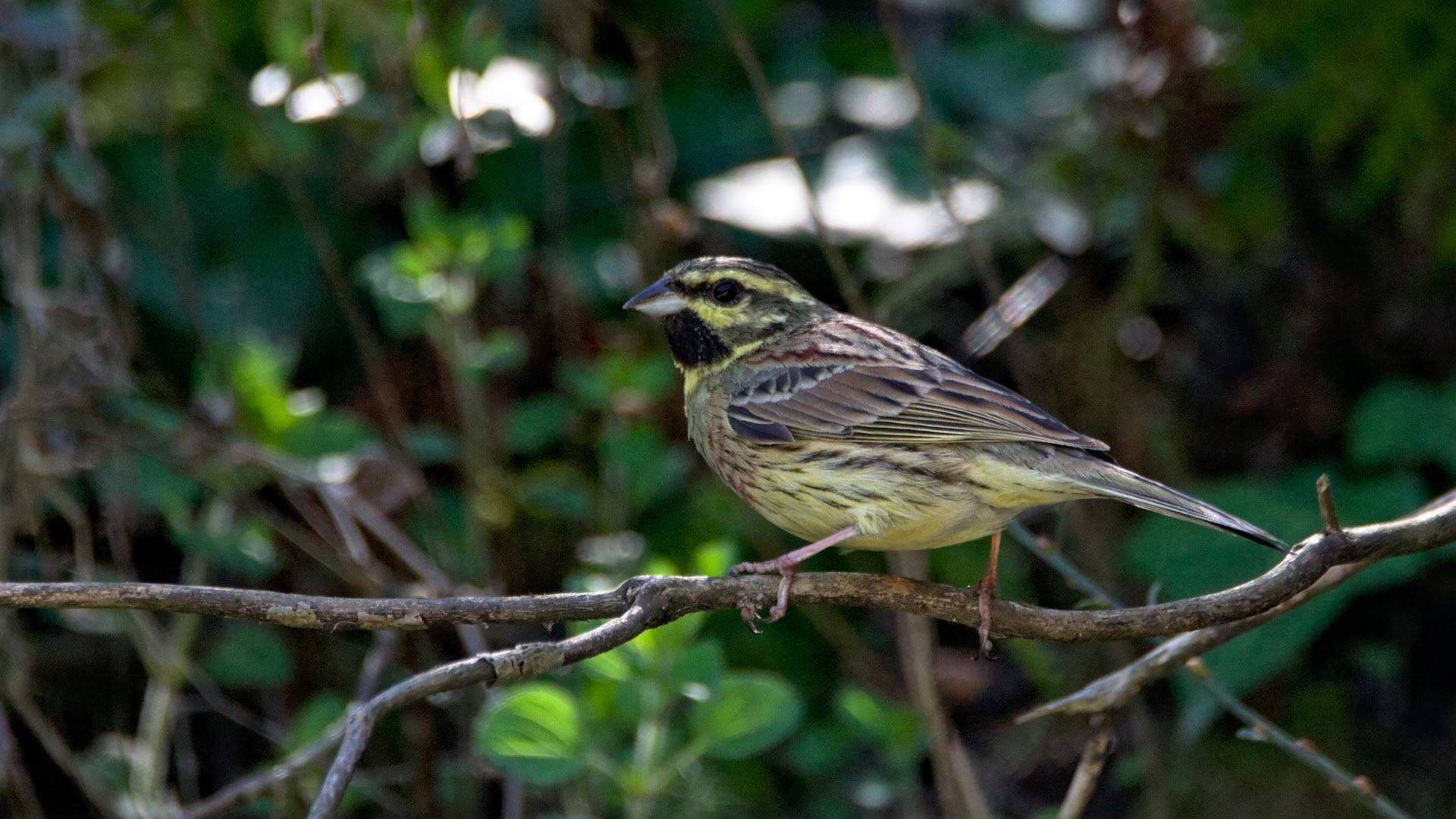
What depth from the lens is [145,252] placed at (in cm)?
543

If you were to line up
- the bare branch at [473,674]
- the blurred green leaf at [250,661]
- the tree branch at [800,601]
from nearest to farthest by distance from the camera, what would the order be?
1. the bare branch at [473,674]
2. the tree branch at [800,601]
3. the blurred green leaf at [250,661]

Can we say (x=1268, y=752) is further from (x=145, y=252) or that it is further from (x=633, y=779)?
(x=145, y=252)

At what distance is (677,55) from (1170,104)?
197 cm

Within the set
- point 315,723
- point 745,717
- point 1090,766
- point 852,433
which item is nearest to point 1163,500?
point 1090,766

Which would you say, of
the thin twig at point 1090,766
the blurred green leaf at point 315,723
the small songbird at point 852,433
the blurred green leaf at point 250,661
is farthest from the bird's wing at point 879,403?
the blurred green leaf at point 250,661

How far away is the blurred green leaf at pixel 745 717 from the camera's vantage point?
3.54 metres

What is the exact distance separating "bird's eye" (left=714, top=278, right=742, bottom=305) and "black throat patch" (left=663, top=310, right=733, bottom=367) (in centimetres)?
8

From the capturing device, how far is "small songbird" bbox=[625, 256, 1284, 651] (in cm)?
334

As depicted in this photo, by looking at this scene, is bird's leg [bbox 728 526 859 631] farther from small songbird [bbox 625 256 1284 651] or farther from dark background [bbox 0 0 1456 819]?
dark background [bbox 0 0 1456 819]

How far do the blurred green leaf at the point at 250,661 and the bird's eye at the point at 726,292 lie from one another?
6.24 feet

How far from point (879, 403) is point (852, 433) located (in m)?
0.15

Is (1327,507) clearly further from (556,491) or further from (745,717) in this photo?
(556,491)

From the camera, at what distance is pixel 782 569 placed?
3160 millimetres

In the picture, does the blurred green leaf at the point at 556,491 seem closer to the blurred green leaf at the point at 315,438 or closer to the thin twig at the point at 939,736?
the blurred green leaf at the point at 315,438
